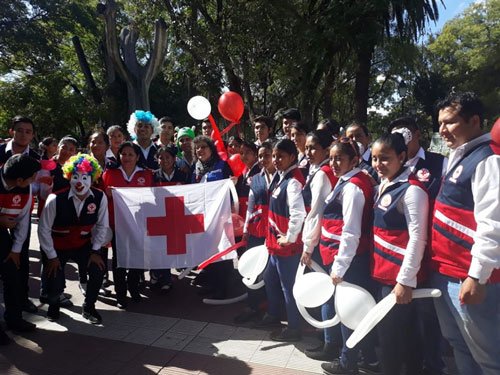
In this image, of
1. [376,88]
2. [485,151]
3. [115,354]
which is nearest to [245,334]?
[115,354]

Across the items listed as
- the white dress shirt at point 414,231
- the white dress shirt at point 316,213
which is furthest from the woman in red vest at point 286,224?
the white dress shirt at point 414,231

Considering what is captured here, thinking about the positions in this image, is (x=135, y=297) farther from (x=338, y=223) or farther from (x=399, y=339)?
(x=399, y=339)

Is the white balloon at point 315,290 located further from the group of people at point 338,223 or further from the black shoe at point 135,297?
the black shoe at point 135,297

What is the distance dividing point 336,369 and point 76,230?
101 inches

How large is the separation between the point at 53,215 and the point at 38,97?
1669 cm

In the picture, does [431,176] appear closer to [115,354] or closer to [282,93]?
[115,354]

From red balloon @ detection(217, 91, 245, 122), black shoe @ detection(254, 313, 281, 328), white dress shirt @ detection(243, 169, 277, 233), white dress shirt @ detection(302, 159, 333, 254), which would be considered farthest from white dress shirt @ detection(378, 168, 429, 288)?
red balloon @ detection(217, 91, 245, 122)

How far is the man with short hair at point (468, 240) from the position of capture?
2.13 m

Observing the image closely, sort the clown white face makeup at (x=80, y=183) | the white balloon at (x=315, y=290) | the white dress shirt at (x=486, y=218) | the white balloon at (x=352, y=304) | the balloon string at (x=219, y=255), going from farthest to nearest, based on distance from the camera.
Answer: the balloon string at (x=219, y=255) → the clown white face makeup at (x=80, y=183) → the white balloon at (x=315, y=290) → the white balloon at (x=352, y=304) → the white dress shirt at (x=486, y=218)

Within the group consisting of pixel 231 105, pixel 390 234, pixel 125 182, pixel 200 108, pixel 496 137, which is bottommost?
pixel 390 234

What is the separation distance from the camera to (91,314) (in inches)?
157

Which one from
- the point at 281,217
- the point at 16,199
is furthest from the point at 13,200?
the point at 281,217

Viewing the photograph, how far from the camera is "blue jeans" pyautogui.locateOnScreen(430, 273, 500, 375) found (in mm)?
2215

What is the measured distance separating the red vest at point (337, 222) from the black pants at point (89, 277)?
85.6 inches
